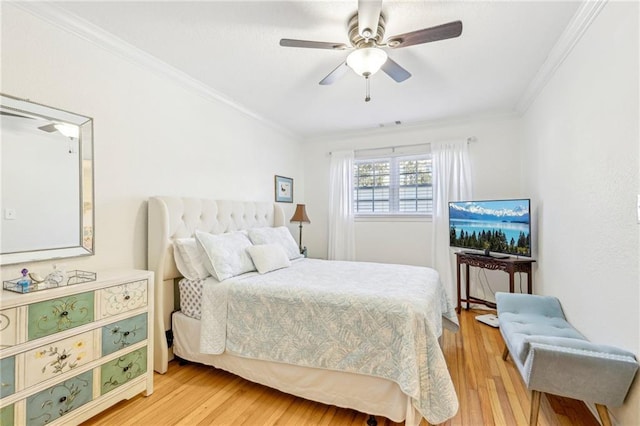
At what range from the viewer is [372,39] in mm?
1890

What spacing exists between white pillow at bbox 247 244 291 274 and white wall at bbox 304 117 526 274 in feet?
6.49

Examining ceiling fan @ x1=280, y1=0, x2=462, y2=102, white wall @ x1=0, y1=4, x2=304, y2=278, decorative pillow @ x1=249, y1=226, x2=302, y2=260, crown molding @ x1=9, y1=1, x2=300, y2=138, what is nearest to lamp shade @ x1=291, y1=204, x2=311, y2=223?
decorative pillow @ x1=249, y1=226, x2=302, y2=260

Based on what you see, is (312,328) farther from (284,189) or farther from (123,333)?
(284,189)

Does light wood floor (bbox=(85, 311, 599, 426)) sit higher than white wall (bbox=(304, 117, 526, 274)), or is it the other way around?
white wall (bbox=(304, 117, 526, 274))

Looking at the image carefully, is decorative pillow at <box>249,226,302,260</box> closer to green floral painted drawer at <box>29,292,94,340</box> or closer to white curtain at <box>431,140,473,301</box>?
green floral painted drawer at <box>29,292,94,340</box>

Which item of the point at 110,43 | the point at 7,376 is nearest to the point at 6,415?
the point at 7,376

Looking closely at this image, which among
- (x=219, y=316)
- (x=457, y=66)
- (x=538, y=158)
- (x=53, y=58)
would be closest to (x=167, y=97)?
(x=53, y=58)

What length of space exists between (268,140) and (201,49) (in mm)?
1853

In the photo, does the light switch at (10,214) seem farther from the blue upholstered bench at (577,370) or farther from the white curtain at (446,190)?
the white curtain at (446,190)

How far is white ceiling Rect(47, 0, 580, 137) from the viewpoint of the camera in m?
1.83

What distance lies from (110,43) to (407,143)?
139 inches

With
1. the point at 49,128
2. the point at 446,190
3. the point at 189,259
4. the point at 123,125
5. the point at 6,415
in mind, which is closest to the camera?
the point at 6,415

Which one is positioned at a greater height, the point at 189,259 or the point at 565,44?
the point at 565,44

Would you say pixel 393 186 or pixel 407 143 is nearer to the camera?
pixel 407 143
